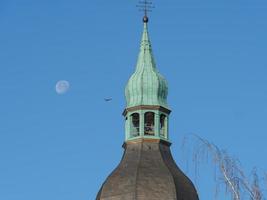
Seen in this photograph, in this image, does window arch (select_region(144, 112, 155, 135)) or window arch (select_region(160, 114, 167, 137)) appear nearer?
window arch (select_region(144, 112, 155, 135))

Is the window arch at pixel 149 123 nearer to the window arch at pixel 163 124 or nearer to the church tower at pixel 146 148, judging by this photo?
the church tower at pixel 146 148

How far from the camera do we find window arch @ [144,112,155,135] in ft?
155

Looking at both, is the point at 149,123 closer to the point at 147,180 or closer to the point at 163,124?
the point at 163,124

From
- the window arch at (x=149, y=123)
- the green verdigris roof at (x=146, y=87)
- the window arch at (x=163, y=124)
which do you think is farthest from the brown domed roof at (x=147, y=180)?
the green verdigris roof at (x=146, y=87)

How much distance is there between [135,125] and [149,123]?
888 millimetres

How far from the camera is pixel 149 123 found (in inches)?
1891

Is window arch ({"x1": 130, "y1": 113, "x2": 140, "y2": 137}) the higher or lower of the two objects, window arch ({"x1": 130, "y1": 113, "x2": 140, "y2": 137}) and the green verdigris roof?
the lower

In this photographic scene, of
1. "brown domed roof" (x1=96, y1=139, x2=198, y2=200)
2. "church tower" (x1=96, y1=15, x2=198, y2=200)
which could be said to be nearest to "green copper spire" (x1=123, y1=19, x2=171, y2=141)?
"church tower" (x1=96, y1=15, x2=198, y2=200)

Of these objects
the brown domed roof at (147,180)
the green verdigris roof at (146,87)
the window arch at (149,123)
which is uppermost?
the green verdigris roof at (146,87)

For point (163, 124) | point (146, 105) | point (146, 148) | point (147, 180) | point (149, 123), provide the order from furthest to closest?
point (163, 124), point (149, 123), point (146, 105), point (146, 148), point (147, 180)

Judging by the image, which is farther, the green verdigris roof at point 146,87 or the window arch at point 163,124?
the green verdigris roof at point 146,87

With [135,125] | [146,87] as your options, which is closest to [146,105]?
[146,87]

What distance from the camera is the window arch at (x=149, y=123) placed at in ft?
155

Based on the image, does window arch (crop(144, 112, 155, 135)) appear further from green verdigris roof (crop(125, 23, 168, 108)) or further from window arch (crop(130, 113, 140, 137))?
green verdigris roof (crop(125, 23, 168, 108))
